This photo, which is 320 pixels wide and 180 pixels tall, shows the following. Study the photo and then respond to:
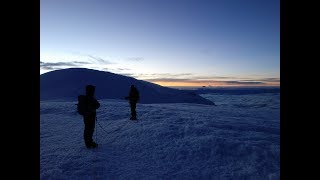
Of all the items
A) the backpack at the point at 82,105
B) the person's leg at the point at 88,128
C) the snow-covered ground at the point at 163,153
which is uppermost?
the backpack at the point at 82,105

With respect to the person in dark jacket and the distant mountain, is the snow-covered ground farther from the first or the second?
the distant mountain

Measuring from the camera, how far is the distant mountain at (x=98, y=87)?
54.2 meters

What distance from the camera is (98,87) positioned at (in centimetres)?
6150

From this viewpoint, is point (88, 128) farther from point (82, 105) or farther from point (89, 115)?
point (82, 105)

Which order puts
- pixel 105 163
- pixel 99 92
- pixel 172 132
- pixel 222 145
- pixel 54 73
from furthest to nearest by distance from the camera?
pixel 54 73 → pixel 99 92 → pixel 172 132 → pixel 222 145 → pixel 105 163

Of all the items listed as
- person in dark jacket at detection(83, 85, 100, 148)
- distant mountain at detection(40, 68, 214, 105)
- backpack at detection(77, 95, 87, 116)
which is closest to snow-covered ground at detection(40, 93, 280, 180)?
person in dark jacket at detection(83, 85, 100, 148)

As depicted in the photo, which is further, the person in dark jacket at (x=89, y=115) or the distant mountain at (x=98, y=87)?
the distant mountain at (x=98, y=87)

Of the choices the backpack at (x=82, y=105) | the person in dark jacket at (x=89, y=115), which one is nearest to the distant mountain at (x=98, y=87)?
the person in dark jacket at (x=89, y=115)

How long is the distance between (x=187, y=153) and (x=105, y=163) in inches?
97.7

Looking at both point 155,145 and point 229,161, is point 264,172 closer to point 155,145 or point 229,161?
point 229,161

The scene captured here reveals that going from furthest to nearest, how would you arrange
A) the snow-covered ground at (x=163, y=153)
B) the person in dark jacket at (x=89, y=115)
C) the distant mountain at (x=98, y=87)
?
the distant mountain at (x=98, y=87) < the person in dark jacket at (x=89, y=115) < the snow-covered ground at (x=163, y=153)

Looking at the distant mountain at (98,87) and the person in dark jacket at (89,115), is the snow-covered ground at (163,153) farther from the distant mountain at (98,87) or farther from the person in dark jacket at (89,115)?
the distant mountain at (98,87)
